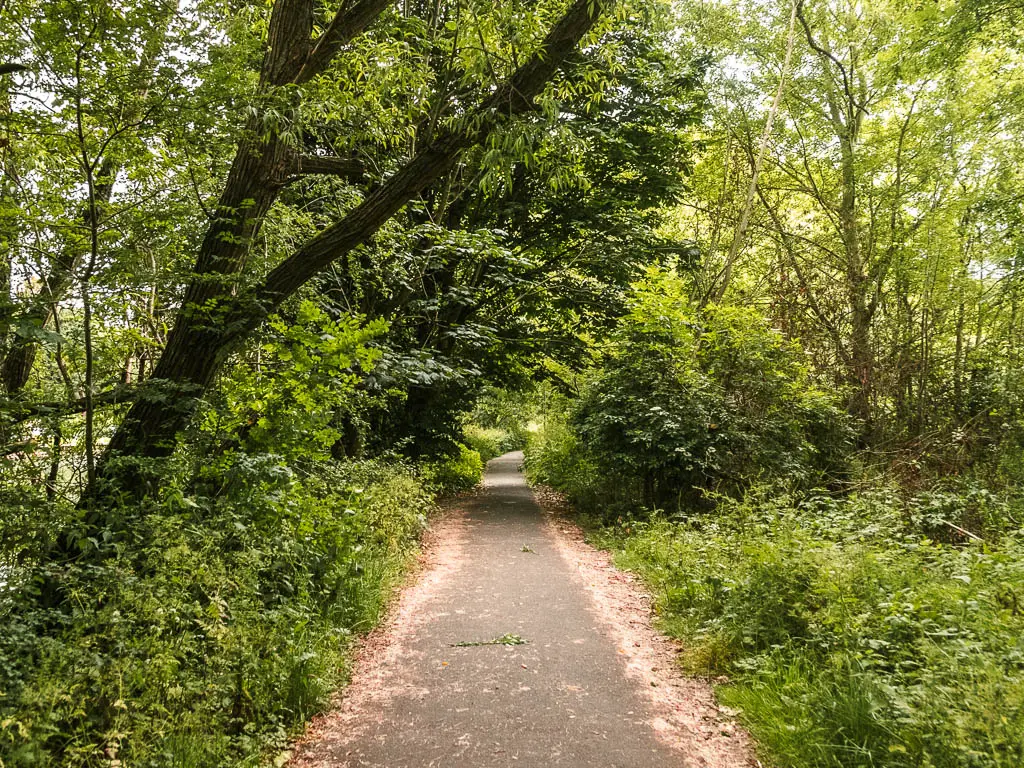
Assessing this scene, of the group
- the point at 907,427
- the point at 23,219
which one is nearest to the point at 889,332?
the point at 907,427

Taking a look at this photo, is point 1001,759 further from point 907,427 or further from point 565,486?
point 565,486

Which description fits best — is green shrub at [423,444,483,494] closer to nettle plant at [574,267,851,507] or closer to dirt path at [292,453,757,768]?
nettle plant at [574,267,851,507]

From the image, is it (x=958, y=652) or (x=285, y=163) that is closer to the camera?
(x=958, y=652)

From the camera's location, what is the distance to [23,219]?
353cm

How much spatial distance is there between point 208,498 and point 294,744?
1.86m

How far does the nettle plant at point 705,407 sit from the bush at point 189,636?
5.90 meters

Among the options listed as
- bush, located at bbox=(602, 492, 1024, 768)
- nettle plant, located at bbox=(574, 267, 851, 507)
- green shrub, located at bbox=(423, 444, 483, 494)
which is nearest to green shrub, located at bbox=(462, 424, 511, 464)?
green shrub, located at bbox=(423, 444, 483, 494)

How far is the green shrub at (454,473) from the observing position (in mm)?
12634

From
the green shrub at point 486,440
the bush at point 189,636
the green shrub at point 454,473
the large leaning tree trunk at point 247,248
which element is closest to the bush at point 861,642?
the bush at point 189,636

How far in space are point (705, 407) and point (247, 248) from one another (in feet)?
24.9

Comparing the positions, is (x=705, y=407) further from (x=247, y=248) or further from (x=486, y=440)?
(x=486, y=440)

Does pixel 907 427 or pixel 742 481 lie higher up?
pixel 907 427

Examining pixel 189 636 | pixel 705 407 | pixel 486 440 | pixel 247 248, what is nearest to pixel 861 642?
pixel 189 636

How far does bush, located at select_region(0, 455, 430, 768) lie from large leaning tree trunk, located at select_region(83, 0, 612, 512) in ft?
2.12
